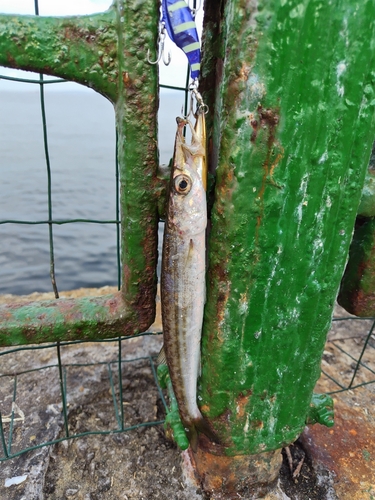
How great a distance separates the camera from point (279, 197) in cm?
121

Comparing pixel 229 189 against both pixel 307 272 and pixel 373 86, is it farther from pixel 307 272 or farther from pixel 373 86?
pixel 373 86

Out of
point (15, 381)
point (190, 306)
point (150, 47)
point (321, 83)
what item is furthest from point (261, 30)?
point (15, 381)

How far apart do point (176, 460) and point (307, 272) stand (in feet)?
3.82

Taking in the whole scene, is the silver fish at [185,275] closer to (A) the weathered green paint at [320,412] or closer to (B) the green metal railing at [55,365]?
(B) the green metal railing at [55,365]

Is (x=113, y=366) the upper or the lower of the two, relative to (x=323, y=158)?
lower

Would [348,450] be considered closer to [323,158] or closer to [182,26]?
[323,158]

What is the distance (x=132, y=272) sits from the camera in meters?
1.40

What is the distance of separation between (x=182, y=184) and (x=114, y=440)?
4.60ft

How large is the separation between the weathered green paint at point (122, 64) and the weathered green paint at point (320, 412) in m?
1.00

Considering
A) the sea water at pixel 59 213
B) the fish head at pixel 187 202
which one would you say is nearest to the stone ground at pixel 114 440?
the fish head at pixel 187 202

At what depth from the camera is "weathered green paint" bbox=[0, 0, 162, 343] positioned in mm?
1127

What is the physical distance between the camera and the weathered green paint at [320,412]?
1677 millimetres

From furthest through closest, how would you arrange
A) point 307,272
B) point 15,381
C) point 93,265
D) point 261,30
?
1. point 93,265
2. point 15,381
3. point 307,272
4. point 261,30

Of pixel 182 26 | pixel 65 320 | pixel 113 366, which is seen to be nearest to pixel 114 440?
pixel 113 366
